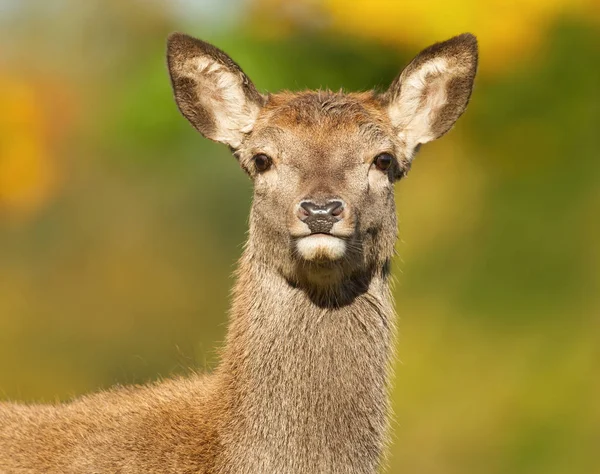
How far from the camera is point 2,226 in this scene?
18234 mm

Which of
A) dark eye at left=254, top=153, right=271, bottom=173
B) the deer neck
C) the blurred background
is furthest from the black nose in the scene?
the blurred background

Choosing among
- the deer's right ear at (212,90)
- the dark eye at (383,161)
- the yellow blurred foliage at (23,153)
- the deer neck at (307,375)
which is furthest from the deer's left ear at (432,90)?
the yellow blurred foliage at (23,153)

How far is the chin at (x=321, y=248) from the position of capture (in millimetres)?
5770

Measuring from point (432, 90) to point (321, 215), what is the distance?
1.73 meters

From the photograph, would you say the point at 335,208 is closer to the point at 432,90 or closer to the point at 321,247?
the point at 321,247

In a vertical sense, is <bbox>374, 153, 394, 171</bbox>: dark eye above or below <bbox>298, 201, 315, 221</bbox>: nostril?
above

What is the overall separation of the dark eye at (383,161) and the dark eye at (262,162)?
1.95ft

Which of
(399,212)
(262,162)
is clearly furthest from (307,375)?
(399,212)

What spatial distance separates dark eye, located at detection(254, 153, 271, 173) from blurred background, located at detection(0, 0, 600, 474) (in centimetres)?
749

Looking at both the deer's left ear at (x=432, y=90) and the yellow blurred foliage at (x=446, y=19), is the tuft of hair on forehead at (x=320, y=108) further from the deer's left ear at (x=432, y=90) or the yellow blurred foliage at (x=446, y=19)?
the yellow blurred foliage at (x=446, y=19)

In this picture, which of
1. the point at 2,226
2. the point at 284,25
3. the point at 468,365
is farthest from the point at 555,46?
the point at 2,226

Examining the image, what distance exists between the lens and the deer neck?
589cm

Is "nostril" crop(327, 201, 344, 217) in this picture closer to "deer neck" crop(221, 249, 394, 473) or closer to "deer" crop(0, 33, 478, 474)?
"deer" crop(0, 33, 478, 474)

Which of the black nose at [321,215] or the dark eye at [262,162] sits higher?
the dark eye at [262,162]
